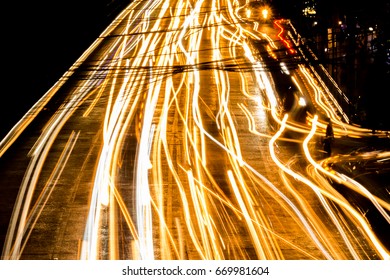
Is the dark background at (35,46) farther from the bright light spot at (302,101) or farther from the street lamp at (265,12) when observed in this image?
the street lamp at (265,12)

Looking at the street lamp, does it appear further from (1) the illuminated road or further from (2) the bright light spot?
(2) the bright light spot

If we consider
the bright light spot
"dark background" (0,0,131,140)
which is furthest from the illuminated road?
"dark background" (0,0,131,140)

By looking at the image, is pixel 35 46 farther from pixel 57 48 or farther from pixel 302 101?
pixel 302 101

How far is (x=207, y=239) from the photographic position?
15.0 meters

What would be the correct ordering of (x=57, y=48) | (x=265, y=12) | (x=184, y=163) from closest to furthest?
1. (x=184, y=163)
2. (x=57, y=48)
3. (x=265, y=12)

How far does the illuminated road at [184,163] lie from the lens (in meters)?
15.1

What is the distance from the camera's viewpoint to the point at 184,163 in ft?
70.8

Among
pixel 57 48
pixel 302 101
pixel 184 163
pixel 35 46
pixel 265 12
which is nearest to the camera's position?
pixel 184 163

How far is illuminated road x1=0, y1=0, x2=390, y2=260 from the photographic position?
15141 millimetres

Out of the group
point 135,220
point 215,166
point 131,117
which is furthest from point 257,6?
point 135,220

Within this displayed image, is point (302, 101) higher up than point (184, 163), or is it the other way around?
point (184, 163)

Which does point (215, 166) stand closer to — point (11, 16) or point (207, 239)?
point (207, 239)

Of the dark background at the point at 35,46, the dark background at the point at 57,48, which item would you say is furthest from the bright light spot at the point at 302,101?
the dark background at the point at 35,46

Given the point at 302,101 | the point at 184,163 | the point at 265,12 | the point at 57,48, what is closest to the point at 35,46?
the point at 57,48
